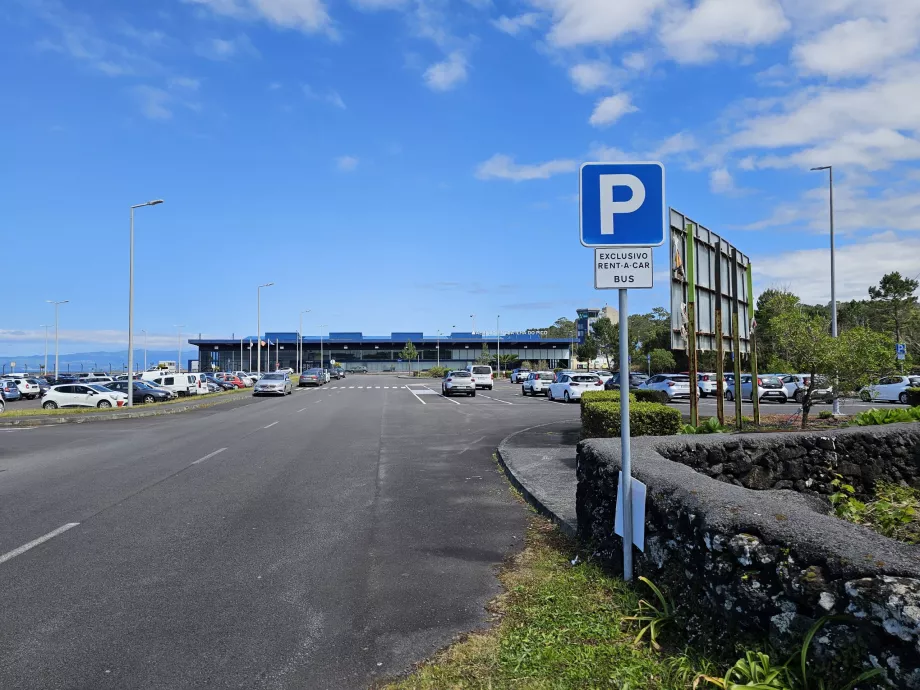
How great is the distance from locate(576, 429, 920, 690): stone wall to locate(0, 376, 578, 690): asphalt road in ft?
4.47

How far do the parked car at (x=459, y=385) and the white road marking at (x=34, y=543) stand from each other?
31991 mm

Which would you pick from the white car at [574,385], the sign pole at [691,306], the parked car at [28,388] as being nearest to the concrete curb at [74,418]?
the white car at [574,385]

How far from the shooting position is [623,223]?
493 cm

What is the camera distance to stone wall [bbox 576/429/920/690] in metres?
2.62

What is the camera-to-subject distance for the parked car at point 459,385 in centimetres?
3931

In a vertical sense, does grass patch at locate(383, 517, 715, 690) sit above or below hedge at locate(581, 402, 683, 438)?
below

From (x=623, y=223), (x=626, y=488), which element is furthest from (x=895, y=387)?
(x=626, y=488)

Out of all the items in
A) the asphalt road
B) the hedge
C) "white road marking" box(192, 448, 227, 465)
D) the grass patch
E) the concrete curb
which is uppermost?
the hedge

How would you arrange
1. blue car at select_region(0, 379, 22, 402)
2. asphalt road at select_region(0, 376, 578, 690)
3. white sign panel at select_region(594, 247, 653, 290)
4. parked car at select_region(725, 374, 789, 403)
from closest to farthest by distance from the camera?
asphalt road at select_region(0, 376, 578, 690) → white sign panel at select_region(594, 247, 653, 290) → parked car at select_region(725, 374, 789, 403) → blue car at select_region(0, 379, 22, 402)

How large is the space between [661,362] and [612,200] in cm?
7157

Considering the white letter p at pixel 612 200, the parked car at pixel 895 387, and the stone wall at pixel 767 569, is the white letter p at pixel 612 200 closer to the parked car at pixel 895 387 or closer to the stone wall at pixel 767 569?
the stone wall at pixel 767 569

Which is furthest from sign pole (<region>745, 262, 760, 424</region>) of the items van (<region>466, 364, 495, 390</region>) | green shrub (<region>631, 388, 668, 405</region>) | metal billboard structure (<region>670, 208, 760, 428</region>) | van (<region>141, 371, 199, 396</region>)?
van (<region>141, 371, 199, 396</region>)

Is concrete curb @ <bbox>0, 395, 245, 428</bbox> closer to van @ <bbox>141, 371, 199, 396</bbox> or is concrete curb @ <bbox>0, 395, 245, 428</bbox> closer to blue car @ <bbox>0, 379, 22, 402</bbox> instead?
van @ <bbox>141, 371, 199, 396</bbox>

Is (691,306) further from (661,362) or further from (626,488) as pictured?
(661,362)
